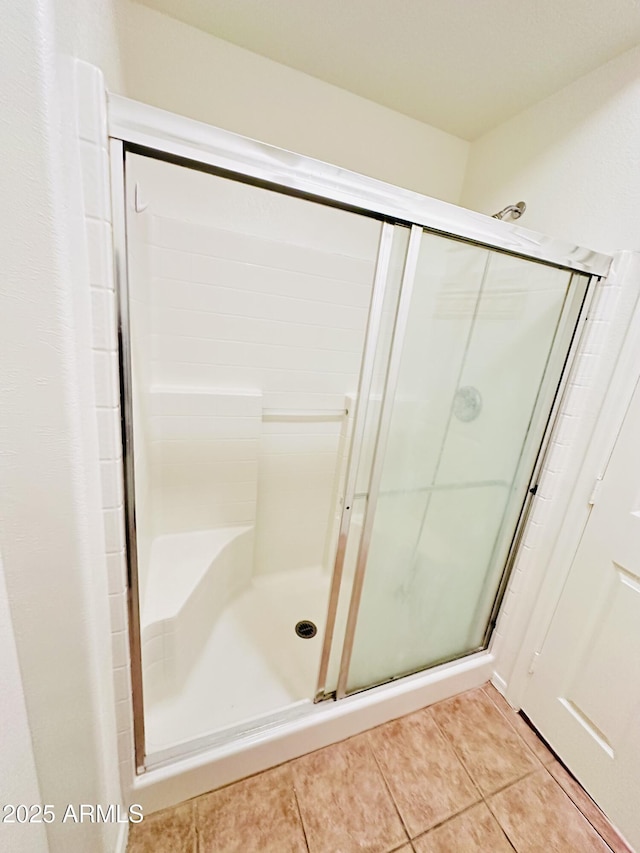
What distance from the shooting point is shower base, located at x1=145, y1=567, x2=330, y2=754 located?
42.5 inches

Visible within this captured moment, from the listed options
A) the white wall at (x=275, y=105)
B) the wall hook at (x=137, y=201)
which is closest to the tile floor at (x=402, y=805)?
the wall hook at (x=137, y=201)

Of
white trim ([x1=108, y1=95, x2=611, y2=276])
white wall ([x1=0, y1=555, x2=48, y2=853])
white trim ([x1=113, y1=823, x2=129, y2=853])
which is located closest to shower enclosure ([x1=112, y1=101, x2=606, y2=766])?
white trim ([x1=108, y1=95, x2=611, y2=276])

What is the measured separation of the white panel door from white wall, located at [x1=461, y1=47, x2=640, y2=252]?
0.55 m

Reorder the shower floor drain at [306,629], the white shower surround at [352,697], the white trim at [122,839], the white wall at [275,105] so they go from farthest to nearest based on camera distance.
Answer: the shower floor drain at [306,629], the white wall at [275,105], the white trim at [122,839], the white shower surround at [352,697]

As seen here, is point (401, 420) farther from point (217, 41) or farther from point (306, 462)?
point (217, 41)

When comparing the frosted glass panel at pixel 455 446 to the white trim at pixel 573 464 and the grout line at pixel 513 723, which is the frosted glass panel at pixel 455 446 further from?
the grout line at pixel 513 723

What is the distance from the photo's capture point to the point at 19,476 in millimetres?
455

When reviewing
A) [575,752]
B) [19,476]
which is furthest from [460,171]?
[575,752]

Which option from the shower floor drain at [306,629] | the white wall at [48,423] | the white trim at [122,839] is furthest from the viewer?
the shower floor drain at [306,629]

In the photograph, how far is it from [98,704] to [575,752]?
4.82 ft

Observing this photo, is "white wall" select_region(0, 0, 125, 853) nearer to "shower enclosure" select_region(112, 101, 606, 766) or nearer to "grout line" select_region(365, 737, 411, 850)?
"shower enclosure" select_region(112, 101, 606, 766)

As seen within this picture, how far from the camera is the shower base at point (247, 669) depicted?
1.08 meters

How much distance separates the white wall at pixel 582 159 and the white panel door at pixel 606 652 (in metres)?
0.55

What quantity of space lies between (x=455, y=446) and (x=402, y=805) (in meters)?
1.10
